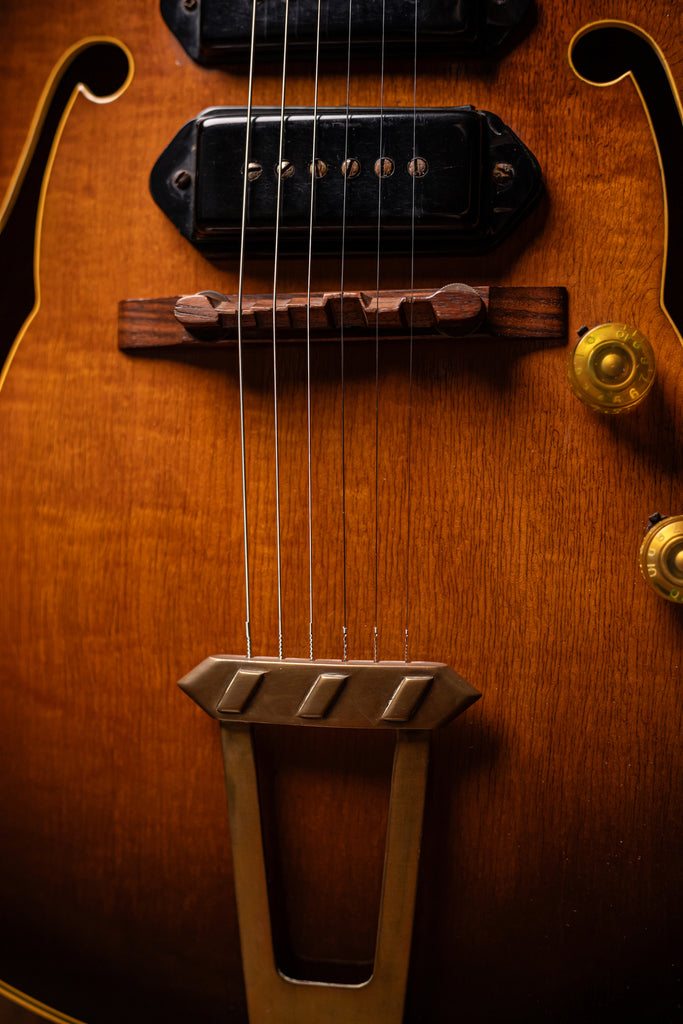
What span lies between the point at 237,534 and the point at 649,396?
1.08ft

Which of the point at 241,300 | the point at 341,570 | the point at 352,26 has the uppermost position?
the point at 352,26

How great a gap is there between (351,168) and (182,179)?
0.14 meters

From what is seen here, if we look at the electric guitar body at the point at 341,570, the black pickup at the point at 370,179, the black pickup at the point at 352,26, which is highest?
the black pickup at the point at 352,26

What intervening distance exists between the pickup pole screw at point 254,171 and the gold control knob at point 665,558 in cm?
39

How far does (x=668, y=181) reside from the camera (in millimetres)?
523

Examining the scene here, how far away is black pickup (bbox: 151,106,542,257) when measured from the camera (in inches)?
20.8

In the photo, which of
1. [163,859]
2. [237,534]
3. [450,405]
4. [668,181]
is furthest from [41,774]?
[668,181]

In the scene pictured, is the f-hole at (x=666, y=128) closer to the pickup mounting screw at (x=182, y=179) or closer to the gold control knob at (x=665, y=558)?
the gold control knob at (x=665, y=558)

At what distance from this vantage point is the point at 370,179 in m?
0.53

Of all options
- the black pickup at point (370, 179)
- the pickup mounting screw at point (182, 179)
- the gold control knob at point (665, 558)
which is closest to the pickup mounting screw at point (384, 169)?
the black pickup at point (370, 179)

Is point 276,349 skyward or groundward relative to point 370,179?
groundward

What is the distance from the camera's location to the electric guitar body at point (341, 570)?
53cm

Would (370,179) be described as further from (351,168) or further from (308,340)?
(308,340)

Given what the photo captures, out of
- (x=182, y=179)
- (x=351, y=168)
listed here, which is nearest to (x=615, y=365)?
(x=351, y=168)
